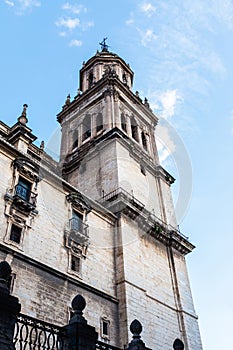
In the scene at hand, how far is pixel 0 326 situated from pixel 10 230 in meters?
11.0

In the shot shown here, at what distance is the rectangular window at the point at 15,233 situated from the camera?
62.1 feet

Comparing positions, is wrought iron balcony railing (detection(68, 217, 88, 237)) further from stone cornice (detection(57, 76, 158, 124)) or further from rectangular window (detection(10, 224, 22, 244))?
stone cornice (detection(57, 76, 158, 124))

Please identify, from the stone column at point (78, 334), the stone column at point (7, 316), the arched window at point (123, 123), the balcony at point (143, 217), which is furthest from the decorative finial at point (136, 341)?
the arched window at point (123, 123)

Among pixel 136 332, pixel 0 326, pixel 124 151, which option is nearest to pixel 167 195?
pixel 124 151

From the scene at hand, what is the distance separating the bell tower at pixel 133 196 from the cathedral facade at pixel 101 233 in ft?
0.28

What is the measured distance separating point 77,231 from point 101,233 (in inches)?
98.1

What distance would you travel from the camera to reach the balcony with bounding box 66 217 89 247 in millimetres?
22109

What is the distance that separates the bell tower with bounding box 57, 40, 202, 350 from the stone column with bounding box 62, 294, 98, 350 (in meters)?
12.0

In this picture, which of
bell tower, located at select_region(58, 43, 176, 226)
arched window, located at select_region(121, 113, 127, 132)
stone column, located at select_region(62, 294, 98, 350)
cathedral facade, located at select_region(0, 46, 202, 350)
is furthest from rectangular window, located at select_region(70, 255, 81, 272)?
arched window, located at select_region(121, 113, 127, 132)

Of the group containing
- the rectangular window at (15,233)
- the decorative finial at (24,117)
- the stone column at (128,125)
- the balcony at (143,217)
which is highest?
the stone column at (128,125)

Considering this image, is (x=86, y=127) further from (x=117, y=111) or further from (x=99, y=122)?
(x=117, y=111)

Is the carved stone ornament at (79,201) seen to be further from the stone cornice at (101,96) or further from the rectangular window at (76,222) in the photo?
the stone cornice at (101,96)

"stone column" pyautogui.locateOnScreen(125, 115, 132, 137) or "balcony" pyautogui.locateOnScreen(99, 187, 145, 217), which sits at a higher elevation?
"stone column" pyautogui.locateOnScreen(125, 115, 132, 137)

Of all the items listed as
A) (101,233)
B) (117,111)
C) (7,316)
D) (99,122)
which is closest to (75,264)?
Answer: (101,233)
